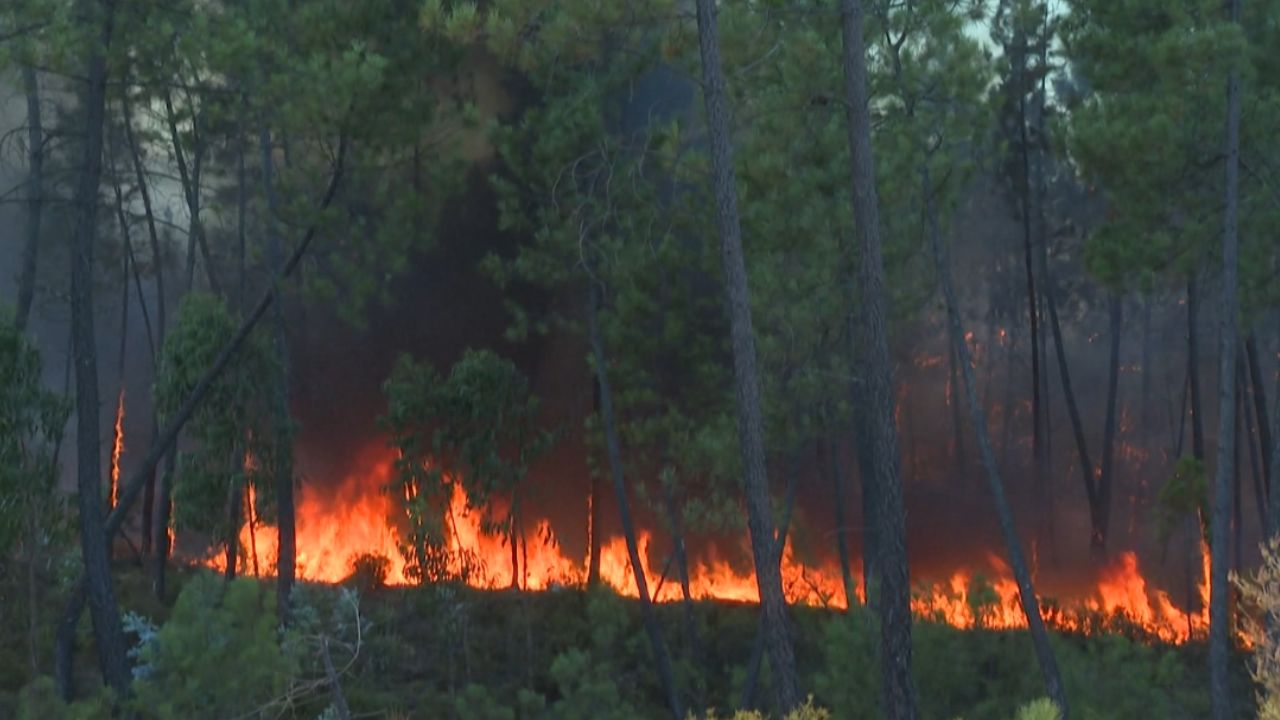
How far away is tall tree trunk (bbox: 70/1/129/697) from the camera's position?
13648 mm

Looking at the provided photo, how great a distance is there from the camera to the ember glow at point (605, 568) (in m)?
22.6

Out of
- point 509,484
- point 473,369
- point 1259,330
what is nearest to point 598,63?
point 473,369

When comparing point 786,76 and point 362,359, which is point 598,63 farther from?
point 362,359

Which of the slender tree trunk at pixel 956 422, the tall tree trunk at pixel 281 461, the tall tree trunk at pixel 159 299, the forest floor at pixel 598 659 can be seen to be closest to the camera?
the forest floor at pixel 598 659

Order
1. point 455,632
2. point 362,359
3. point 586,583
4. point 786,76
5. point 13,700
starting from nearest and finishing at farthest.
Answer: point 786,76 < point 13,700 < point 455,632 < point 586,583 < point 362,359

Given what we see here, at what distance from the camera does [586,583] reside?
73.1ft

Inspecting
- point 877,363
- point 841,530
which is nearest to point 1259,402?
point 841,530

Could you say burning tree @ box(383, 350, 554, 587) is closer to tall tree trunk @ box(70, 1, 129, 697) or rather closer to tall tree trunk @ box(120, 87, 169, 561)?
tall tree trunk @ box(120, 87, 169, 561)

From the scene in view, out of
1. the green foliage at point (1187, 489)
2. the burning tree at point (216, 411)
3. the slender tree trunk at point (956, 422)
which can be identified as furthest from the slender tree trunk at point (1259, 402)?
the burning tree at point (216, 411)

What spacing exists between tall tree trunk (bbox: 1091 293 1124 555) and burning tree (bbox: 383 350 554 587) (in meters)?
10.8

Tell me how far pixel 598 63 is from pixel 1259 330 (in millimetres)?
12295

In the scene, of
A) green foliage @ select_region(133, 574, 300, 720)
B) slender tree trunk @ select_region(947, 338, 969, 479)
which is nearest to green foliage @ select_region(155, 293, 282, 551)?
green foliage @ select_region(133, 574, 300, 720)

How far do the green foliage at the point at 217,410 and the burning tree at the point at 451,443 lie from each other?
219 cm

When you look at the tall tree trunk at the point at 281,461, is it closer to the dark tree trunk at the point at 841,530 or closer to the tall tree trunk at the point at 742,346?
the dark tree trunk at the point at 841,530
